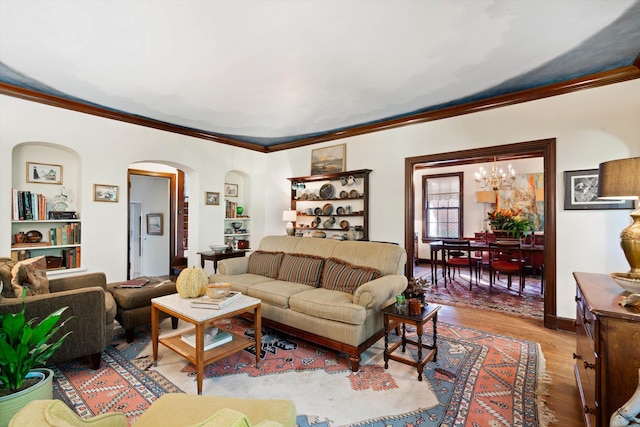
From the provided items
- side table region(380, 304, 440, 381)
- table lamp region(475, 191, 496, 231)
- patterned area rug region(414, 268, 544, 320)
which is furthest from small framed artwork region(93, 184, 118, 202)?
table lamp region(475, 191, 496, 231)

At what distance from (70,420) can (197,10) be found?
2.44m

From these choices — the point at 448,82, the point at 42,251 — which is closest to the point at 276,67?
the point at 448,82

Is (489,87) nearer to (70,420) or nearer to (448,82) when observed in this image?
(448,82)

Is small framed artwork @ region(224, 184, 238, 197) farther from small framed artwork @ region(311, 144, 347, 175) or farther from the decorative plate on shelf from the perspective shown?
the decorative plate on shelf

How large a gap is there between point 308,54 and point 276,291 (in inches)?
90.8

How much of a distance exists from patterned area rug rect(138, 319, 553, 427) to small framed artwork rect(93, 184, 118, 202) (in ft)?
7.96

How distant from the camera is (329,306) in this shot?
271 cm

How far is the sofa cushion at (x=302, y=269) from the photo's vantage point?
Answer: 3.49 meters

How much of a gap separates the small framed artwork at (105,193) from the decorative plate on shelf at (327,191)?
3.17m

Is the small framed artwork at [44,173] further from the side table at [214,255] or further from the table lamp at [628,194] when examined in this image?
the table lamp at [628,194]

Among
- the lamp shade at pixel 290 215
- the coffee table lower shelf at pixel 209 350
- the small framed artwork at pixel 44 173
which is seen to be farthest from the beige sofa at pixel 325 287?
the small framed artwork at pixel 44 173

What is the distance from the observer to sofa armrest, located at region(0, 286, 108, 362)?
226cm

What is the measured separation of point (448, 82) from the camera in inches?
134

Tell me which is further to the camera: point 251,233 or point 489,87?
point 251,233
